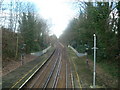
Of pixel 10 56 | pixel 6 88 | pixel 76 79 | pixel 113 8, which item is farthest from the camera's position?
pixel 10 56

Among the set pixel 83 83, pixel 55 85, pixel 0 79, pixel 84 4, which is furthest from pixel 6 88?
pixel 84 4

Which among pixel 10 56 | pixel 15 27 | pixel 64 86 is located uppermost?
pixel 15 27

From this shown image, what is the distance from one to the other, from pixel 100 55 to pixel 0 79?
1126 centimetres

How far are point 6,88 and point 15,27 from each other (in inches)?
560

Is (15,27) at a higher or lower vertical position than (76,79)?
higher

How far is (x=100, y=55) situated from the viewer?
19609 mm

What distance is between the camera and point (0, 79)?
1332 centimetres

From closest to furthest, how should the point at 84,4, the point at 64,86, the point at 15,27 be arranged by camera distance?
the point at 64,86, the point at 84,4, the point at 15,27

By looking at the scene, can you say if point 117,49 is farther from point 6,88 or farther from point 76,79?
point 6,88

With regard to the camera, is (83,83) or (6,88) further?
(83,83)

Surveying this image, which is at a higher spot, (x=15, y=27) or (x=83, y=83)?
(x=15, y=27)

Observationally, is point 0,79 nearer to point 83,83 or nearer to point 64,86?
point 64,86

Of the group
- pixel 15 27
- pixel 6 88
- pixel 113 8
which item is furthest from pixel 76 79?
pixel 15 27

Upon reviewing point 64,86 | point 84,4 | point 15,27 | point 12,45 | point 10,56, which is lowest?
point 64,86
